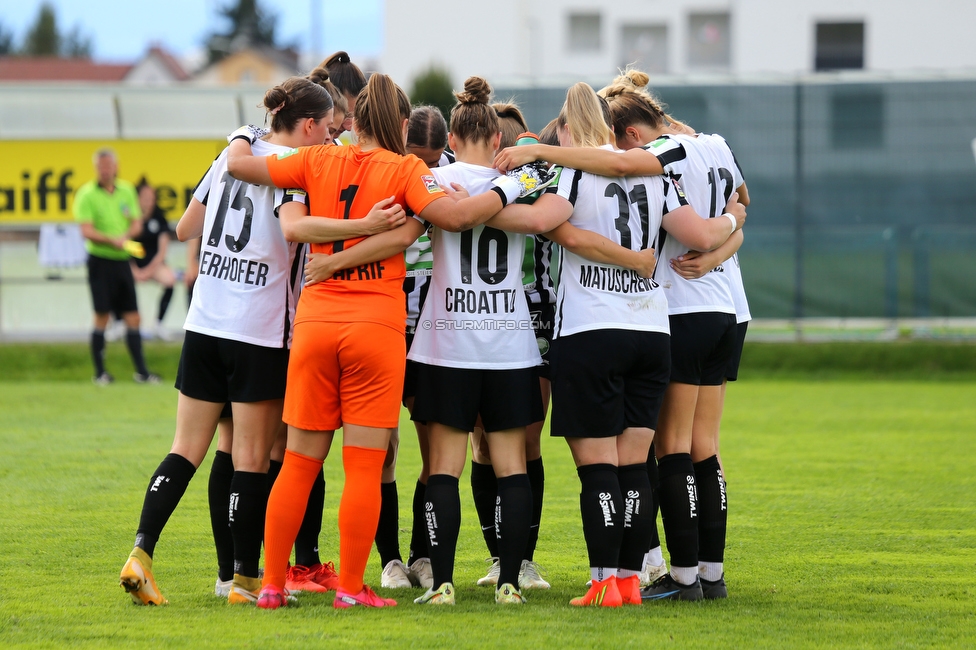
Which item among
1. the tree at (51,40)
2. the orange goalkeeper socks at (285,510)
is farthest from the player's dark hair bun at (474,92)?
the tree at (51,40)

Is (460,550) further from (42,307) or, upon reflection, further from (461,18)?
(461,18)

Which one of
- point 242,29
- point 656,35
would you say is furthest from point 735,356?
point 242,29

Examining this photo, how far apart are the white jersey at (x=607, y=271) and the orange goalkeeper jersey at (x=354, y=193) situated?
0.57 meters

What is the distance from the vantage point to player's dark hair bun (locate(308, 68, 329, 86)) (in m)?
4.96

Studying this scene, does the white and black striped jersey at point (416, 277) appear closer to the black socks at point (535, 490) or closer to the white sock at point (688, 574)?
the black socks at point (535, 490)

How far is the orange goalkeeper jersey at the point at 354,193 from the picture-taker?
14.1ft

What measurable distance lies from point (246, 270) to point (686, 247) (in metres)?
1.82

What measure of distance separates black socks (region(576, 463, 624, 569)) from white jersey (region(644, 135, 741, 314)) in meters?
0.79

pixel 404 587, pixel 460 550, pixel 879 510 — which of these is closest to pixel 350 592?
pixel 404 587

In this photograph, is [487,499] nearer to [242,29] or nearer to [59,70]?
[59,70]

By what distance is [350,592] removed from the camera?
4387 mm

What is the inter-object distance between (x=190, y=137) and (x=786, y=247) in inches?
312

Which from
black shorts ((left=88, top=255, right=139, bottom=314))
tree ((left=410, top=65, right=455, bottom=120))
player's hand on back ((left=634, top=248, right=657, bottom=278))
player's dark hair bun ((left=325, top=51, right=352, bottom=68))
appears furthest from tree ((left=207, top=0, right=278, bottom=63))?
player's hand on back ((left=634, top=248, right=657, bottom=278))

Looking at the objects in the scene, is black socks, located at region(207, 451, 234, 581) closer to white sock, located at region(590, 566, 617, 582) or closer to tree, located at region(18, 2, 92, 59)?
white sock, located at region(590, 566, 617, 582)
